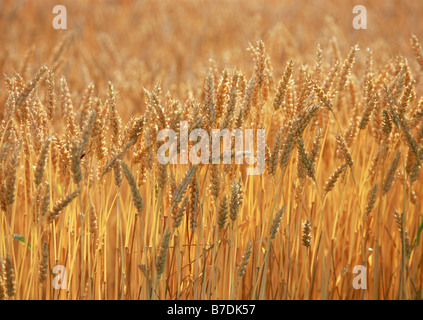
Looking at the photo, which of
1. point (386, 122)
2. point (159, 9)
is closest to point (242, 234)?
point (386, 122)

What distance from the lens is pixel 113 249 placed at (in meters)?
1.43

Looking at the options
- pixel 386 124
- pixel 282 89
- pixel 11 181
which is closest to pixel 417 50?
pixel 386 124

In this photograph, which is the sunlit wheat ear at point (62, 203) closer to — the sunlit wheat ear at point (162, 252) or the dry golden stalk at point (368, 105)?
the sunlit wheat ear at point (162, 252)

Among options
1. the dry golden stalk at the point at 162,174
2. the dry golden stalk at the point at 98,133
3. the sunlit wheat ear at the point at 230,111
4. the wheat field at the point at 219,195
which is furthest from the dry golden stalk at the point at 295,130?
the dry golden stalk at the point at 98,133

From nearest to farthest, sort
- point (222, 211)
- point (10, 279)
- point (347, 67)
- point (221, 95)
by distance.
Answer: point (10, 279) < point (222, 211) < point (221, 95) < point (347, 67)

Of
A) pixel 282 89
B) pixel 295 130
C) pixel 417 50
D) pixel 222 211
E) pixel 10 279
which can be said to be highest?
pixel 417 50

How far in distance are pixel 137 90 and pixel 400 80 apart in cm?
97

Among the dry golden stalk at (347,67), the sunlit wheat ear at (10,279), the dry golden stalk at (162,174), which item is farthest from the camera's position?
the dry golden stalk at (347,67)

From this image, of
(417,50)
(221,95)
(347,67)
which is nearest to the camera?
(221,95)

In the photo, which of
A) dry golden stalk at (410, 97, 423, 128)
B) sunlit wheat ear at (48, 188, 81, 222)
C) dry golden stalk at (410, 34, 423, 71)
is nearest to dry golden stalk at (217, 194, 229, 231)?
sunlit wheat ear at (48, 188, 81, 222)

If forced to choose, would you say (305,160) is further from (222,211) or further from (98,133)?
(98,133)

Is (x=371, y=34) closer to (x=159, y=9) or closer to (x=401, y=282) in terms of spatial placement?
(x=159, y=9)

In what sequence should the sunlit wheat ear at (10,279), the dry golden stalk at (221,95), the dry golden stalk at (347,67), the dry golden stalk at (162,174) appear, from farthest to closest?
the dry golden stalk at (347,67) → the dry golden stalk at (221,95) → the dry golden stalk at (162,174) → the sunlit wheat ear at (10,279)

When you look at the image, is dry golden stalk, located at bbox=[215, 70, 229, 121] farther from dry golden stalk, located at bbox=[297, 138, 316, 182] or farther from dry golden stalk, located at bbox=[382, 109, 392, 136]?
dry golden stalk, located at bbox=[382, 109, 392, 136]
